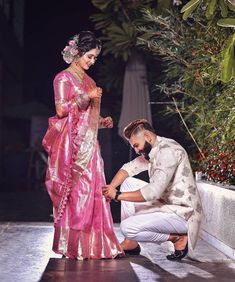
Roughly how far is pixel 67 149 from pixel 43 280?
130 cm

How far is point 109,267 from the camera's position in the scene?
566 centimetres

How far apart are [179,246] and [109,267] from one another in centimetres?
73

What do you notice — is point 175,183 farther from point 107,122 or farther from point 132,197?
point 107,122

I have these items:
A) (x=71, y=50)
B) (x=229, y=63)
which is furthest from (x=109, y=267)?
(x=229, y=63)

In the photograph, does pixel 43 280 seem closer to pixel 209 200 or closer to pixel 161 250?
pixel 161 250

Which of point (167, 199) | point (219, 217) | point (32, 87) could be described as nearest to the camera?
point (167, 199)

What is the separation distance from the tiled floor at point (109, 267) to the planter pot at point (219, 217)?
0.12 meters

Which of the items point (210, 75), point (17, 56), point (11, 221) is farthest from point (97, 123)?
point (17, 56)

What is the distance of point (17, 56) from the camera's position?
24578mm

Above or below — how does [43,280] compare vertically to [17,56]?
below

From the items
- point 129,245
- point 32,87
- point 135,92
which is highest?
point 32,87

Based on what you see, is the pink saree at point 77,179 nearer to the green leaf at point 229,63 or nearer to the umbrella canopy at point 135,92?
the green leaf at point 229,63

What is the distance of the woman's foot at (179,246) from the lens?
6.04 meters

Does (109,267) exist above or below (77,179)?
below
